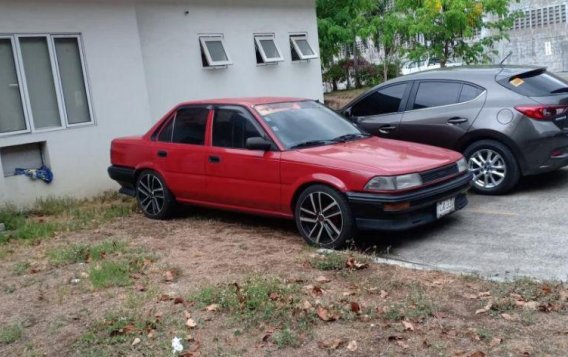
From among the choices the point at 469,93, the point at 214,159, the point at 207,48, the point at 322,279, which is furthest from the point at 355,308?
the point at 207,48

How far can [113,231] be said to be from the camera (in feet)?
25.1

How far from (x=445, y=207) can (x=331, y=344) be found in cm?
283

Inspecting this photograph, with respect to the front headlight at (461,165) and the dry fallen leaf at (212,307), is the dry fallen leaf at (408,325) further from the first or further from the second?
the front headlight at (461,165)

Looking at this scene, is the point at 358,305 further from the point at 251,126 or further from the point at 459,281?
the point at 251,126

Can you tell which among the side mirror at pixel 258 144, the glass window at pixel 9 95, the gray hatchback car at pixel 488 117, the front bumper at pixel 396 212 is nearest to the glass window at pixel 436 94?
the gray hatchback car at pixel 488 117

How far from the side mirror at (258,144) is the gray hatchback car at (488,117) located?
272 cm

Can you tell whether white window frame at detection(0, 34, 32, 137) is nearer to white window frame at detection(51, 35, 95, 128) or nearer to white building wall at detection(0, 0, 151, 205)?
white building wall at detection(0, 0, 151, 205)

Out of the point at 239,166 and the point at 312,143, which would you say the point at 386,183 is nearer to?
the point at 312,143

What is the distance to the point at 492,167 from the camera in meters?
8.05

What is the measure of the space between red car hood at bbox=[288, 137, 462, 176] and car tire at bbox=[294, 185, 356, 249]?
0.31m

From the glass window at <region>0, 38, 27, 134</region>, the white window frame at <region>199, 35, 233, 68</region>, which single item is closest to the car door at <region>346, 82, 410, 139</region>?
the white window frame at <region>199, 35, 233, 68</region>

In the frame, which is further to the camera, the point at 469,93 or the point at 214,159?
the point at 469,93

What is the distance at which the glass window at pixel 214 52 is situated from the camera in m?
11.9

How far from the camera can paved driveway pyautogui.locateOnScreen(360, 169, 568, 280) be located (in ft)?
18.2
